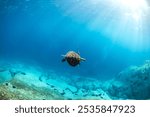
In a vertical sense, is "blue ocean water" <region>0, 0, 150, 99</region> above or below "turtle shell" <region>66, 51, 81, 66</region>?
above

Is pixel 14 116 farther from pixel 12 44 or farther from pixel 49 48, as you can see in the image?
pixel 49 48

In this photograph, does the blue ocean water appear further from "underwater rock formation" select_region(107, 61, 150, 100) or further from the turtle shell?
the turtle shell

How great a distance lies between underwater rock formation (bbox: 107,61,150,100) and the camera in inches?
492

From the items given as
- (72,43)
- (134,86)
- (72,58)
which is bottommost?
(72,58)

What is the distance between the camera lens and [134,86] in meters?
13.0

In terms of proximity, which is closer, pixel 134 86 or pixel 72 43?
pixel 134 86

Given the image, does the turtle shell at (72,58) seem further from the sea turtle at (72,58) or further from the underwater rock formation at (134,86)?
the underwater rock formation at (134,86)

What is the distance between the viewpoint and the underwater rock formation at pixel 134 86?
41.0 ft

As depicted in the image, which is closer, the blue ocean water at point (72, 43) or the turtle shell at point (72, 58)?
the turtle shell at point (72, 58)

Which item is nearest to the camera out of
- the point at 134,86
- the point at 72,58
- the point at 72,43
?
the point at 72,58

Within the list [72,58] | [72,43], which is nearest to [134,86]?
[72,58]

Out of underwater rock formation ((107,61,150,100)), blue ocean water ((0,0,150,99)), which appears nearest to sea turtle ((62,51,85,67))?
underwater rock formation ((107,61,150,100))

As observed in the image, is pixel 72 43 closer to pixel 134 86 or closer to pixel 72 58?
pixel 134 86

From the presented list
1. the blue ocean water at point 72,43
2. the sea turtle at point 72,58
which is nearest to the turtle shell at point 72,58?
the sea turtle at point 72,58
